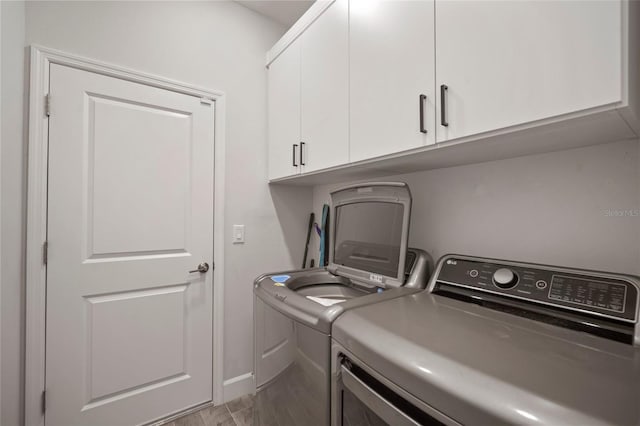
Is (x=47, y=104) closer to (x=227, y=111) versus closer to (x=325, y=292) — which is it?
(x=227, y=111)

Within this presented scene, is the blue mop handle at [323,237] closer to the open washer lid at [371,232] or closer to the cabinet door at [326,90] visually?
the open washer lid at [371,232]

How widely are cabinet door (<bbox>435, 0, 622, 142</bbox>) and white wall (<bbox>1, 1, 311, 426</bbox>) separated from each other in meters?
1.42

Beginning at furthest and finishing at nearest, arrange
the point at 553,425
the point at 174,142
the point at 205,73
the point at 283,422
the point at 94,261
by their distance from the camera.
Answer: the point at 205,73
the point at 174,142
the point at 94,261
the point at 283,422
the point at 553,425

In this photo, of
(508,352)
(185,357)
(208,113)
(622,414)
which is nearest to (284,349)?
(508,352)

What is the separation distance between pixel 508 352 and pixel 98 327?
75.1 inches

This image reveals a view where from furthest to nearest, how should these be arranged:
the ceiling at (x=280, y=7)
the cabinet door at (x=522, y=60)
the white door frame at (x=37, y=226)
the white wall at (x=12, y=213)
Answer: the ceiling at (x=280, y=7)
the white door frame at (x=37, y=226)
the white wall at (x=12, y=213)
the cabinet door at (x=522, y=60)

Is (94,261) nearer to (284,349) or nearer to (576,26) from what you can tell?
(284,349)

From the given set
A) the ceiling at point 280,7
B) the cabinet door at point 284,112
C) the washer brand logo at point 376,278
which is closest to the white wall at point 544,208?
the washer brand logo at point 376,278

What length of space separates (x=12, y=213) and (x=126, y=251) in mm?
491

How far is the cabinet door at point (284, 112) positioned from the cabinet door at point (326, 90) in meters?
0.09

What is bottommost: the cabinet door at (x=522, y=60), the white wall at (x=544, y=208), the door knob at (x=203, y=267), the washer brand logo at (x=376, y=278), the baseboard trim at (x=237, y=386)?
the baseboard trim at (x=237, y=386)

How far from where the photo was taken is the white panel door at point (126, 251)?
1433mm

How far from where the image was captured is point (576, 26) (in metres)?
0.67

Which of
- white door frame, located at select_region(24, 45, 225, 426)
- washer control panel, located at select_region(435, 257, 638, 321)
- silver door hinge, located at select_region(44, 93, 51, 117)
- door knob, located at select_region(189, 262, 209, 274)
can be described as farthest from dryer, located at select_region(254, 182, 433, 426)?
silver door hinge, located at select_region(44, 93, 51, 117)
